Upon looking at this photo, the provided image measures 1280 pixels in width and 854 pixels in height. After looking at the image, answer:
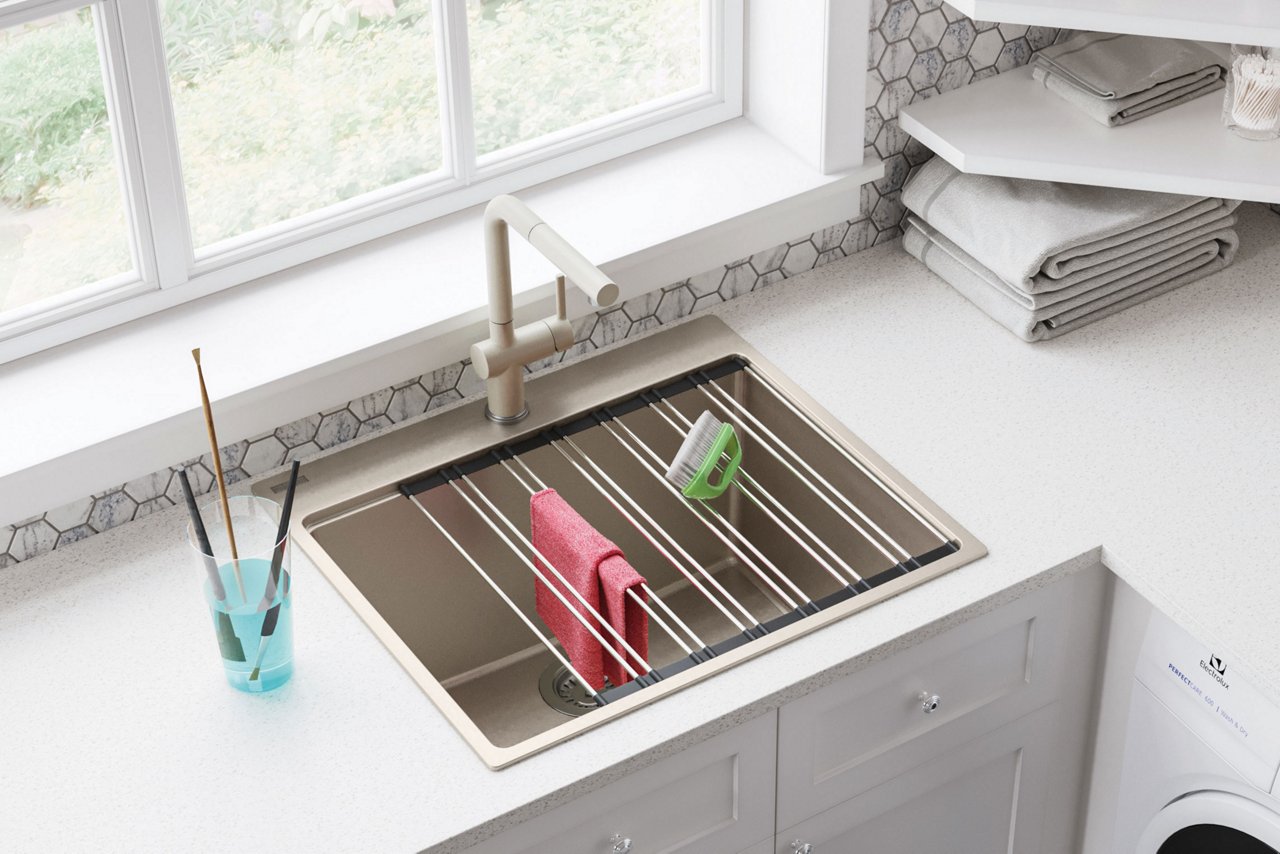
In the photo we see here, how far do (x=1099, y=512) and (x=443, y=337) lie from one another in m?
0.82

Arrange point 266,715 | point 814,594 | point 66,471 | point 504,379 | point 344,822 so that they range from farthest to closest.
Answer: point 814,594, point 504,379, point 66,471, point 266,715, point 344,822

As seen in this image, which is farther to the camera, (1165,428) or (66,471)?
(1165,428)

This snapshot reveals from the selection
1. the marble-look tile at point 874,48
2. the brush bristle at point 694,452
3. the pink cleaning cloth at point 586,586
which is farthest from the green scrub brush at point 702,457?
the marble-look tile at point 874,48

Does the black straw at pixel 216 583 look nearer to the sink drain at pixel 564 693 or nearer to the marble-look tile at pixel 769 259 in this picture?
the sink drain at pixel 564 693

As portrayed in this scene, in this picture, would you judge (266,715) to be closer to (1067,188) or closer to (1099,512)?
(1099,512)

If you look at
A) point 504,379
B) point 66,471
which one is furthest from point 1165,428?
point 66,471

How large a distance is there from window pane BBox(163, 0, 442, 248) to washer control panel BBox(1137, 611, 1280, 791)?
1.12 meters

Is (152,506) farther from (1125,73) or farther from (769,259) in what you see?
(1125,73)

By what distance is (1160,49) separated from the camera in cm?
227

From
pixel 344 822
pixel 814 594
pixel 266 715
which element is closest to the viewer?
pixel 344 822

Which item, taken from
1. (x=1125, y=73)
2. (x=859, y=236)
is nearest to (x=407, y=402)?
(x=859, y=236)

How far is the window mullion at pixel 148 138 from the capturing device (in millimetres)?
1852

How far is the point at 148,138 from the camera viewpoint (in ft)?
6.27

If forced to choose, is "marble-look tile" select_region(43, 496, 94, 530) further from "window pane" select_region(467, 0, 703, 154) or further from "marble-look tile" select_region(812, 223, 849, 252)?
"marble-look tile" select_region(812, 223, 849, 252)
